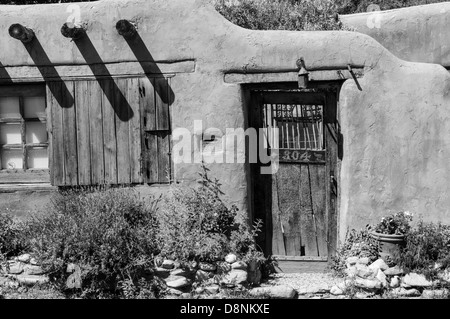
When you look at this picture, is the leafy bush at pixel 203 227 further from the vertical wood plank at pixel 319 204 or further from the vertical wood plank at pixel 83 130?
the vertical wood plank at pixel 83 130

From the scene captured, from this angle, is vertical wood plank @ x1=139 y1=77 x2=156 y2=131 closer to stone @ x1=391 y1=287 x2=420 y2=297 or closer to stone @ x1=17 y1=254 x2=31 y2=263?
stone @ x1=17 y1=254 x2=31 y2=263

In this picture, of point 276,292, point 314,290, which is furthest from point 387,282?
point 276,292

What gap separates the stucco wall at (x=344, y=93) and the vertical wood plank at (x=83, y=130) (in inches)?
21.8

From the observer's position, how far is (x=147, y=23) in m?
7.99

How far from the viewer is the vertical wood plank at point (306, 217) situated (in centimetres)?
815

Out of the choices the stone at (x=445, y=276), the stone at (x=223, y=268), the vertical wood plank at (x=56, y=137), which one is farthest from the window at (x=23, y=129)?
the stone at (x=445, y=276)

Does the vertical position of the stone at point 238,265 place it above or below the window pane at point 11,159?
below

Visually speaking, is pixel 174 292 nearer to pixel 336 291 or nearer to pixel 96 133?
pixel 336 291

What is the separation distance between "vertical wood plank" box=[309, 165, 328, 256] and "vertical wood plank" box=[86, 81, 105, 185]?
2812 mm

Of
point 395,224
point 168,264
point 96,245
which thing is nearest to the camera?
point 96,245

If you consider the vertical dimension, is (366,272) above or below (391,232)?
below

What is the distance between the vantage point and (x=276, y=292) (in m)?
7.19

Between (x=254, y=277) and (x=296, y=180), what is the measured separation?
147 cm

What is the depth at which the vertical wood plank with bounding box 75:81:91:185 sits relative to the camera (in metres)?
8.12
